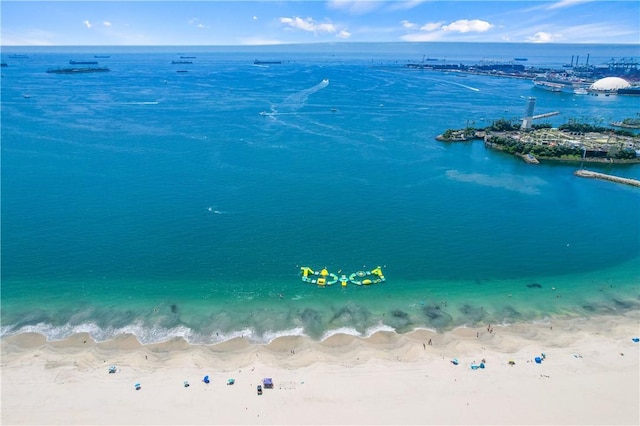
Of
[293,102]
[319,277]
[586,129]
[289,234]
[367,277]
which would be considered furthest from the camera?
[293,102]

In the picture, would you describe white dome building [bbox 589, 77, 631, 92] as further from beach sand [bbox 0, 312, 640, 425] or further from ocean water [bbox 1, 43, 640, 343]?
beach sand [bbox 0, 312, 640, 425]

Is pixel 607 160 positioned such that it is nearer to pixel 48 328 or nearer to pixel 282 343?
pixel 282 343

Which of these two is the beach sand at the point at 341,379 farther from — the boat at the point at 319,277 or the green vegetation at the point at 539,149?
the green vegetation at the point at 539,149

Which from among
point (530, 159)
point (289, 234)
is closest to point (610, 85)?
point (530, 159)

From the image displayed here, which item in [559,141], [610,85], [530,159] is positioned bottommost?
[530,159]

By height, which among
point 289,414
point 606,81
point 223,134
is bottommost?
point 289,414

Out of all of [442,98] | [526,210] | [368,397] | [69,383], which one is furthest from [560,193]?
[442,98]

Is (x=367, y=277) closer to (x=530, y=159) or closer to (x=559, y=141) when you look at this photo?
(x=530, y=159)

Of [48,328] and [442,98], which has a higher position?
[442,98]
